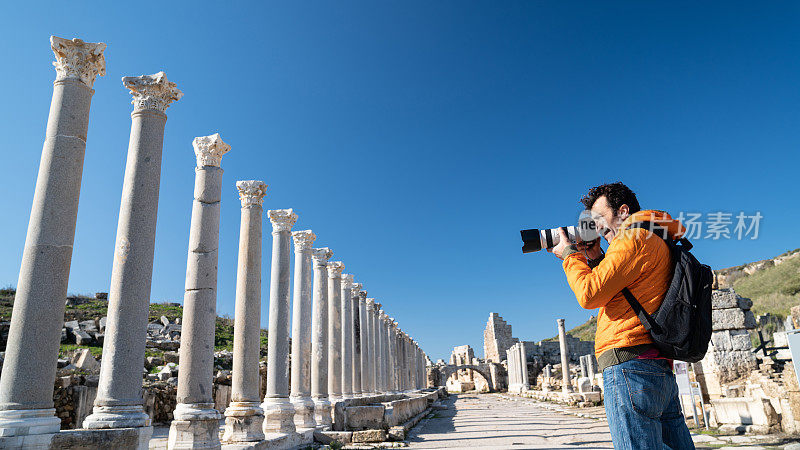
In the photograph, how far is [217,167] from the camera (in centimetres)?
1056

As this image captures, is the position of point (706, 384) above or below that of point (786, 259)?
below

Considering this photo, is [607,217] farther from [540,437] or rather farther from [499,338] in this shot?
[499,338]

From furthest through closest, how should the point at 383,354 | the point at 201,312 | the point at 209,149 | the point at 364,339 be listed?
the point at 383,354
the point at 364,339
the point at 209,149
the point at 201,312

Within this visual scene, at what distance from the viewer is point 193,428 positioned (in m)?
8.49

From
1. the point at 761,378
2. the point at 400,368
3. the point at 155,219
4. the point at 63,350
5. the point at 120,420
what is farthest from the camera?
the point at 400,368

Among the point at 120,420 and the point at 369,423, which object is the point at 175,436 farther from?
the point at 369,423

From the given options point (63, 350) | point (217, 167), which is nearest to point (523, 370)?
point (63, 350)

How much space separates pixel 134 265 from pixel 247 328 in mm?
4175

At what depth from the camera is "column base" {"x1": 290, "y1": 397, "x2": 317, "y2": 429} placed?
14.0 m

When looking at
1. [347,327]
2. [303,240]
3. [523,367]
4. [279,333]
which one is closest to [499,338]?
[523,367]

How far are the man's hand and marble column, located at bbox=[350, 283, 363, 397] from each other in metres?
19.7

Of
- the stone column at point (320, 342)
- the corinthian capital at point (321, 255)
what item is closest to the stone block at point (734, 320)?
the stone column at point (320, 342)

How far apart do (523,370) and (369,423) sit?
32.1 metres

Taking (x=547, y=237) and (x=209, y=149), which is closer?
(x=547, y=237)
